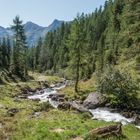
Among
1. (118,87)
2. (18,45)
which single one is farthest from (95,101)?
(18,45)

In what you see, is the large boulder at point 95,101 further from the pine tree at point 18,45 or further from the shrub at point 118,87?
the pine tree at point 18,45

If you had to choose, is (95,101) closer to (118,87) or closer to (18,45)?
(118,87)

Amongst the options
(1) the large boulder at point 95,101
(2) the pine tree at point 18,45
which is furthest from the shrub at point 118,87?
(2) the pine tree at point 18,45

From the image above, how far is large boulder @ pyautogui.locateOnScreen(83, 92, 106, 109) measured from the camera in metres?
43.3

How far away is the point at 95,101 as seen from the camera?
44.2 metres

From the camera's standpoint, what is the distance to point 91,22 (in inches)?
6462

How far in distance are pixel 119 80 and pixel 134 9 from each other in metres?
18.8

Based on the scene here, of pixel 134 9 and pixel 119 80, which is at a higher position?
pixel 134 9

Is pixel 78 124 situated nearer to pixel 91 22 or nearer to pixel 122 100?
pixel 122 100

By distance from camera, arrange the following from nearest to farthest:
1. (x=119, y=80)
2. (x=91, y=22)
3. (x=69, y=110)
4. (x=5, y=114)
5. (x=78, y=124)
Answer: (x=78, y=124), (x=5, y=114), (x=69, y=110), (x=119, y=80), (x=91, y=22)

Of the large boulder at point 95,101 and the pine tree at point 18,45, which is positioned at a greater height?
the pine tree at point 18,45

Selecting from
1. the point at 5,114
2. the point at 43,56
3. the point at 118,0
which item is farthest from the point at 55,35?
the point at 5,114

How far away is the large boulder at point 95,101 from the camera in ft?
142

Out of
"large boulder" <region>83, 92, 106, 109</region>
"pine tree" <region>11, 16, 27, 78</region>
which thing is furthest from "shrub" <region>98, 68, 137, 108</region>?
"pine tree" <region>11, 16, 27, 78</region>
